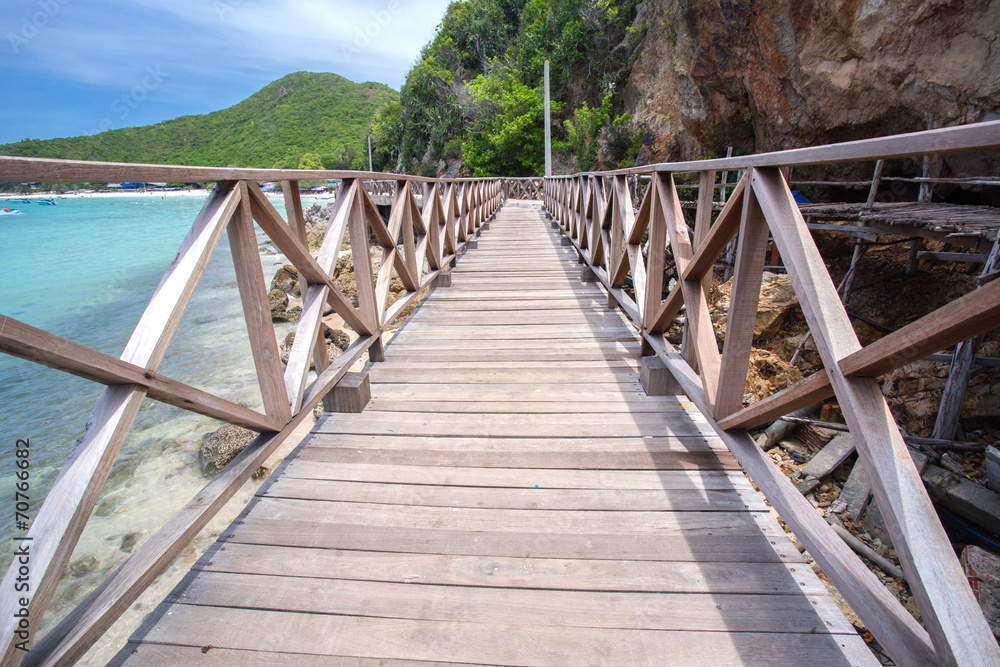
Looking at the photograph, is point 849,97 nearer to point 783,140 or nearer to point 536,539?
point 783,140

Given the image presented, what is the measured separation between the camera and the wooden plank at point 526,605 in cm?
136

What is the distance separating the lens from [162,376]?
1.24 meters

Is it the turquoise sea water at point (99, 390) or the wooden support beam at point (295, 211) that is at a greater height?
the wooden support beam at point (295, 211)

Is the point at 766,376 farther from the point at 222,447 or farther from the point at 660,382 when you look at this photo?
the point at 222,447

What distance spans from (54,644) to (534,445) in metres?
1.63

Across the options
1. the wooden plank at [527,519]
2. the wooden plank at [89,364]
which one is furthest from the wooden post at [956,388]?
the wooden plank at [89,364]

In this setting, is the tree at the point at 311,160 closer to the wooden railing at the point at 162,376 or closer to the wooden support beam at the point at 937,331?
the wooden railing at the point at 162,376

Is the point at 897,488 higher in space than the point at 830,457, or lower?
higher

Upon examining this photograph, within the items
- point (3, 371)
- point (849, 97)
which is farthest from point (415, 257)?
point (3, 371)

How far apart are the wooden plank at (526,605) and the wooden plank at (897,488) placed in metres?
0.47

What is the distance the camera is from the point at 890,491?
3.41 ft

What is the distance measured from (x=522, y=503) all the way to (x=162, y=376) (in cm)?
124

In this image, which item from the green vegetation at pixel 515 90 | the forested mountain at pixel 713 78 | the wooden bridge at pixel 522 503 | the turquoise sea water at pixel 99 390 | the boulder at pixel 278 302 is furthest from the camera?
the green vegetation at pixel 515 90

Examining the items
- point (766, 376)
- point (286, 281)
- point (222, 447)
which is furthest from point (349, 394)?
point (286, 281)
